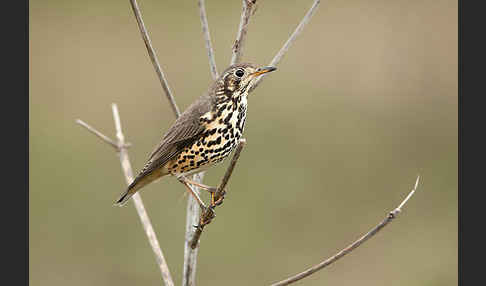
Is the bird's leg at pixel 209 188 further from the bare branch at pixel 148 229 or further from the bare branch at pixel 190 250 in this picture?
the bare branch at pixel 148 229

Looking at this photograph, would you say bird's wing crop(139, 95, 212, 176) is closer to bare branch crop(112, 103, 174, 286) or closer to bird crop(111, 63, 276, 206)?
bird crop(111, 63, 276, 206)

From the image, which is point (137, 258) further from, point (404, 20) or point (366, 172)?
point (404, 20)

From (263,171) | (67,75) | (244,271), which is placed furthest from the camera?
(67,75)

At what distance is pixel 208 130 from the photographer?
414cm

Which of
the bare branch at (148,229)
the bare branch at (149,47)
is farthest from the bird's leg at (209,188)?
the bare branch at (149,47)

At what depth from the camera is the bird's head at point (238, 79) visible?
13.1 feet

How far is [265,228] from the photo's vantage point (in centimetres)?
803

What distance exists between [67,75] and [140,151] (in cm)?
254

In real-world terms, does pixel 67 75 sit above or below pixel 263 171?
above

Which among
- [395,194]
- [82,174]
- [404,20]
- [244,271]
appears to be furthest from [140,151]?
[404,20]

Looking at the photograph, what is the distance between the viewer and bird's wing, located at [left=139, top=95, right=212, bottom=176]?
412 centimetres

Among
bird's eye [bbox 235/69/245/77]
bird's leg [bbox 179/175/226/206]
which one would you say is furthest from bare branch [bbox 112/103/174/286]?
bird's eye [bbox 235/69/245/77]

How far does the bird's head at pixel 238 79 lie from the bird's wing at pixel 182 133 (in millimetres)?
120

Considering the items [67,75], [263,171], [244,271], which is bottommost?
[244,271]
